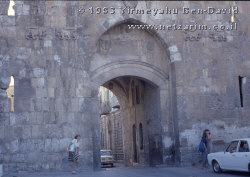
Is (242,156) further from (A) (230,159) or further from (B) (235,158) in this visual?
(A) (230,159)

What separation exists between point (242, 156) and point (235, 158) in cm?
34

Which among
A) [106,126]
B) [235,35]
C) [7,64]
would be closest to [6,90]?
[7,64]

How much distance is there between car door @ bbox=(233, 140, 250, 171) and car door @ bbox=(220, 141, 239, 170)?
151 millimetres

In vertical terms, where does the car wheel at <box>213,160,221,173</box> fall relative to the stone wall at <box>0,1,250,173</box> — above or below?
below

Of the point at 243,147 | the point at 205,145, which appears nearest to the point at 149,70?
the point at 205,145

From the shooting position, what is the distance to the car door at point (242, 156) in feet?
41.7

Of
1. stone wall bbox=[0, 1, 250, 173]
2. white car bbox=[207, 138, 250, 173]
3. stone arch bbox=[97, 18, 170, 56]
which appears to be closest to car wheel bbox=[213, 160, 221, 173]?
white car bbox=[207, 138, 250, 173]

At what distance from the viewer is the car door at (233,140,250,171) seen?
12.7 meters

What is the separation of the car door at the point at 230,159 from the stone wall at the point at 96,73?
369cm

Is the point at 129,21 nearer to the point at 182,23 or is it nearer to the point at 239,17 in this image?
the point at 182,23

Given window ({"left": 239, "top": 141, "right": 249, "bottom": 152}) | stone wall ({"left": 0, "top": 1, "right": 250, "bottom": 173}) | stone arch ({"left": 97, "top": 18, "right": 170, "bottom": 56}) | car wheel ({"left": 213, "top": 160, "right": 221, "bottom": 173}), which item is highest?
stone arch ({"left": 97, "top": 18, "right": 170, "bottom": 56})

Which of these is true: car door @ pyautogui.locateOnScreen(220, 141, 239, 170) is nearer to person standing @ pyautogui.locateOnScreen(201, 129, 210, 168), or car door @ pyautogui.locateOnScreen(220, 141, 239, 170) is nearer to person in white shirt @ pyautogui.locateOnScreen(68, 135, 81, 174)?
person standing @ pyautogui.locateOnScreen(201, 129, 210, 168)

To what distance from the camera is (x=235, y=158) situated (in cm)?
1320

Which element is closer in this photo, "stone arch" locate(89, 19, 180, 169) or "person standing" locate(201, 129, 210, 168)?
"person standing" locate(201, 129, 210, 168)
